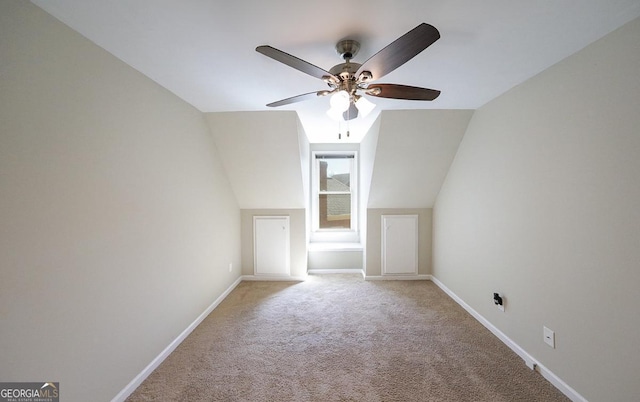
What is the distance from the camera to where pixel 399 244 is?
3477 millimetres

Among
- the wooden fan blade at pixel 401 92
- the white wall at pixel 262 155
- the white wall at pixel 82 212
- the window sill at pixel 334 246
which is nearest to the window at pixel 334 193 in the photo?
the window sill at pixel 334 246

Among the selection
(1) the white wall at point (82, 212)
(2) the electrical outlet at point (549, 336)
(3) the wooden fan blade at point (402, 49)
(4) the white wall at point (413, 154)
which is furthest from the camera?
(4) the white wall at point (413, 154)

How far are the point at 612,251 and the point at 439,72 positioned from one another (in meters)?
1.52

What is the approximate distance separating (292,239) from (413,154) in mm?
2131

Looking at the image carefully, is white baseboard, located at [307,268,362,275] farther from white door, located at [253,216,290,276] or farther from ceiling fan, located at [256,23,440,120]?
ceiling fan, located at [256,23,440,120]

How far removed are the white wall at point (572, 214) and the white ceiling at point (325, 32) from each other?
0.85 ft

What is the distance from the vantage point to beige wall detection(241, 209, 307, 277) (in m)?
3.54

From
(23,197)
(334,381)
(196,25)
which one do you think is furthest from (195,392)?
(196,25)

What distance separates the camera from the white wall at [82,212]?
39.7 inches

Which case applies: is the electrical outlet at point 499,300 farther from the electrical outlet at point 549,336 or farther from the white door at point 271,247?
the white door at point 271,247

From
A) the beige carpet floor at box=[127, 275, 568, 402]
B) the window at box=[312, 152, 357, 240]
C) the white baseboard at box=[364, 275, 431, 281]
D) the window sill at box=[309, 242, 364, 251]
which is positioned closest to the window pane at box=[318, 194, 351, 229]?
the window at box=[312, 152, 357, 240]

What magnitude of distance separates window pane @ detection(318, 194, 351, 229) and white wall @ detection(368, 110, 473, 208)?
2.71 ft

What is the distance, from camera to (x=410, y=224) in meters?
3.47

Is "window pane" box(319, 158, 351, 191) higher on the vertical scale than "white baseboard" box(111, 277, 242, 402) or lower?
higher
